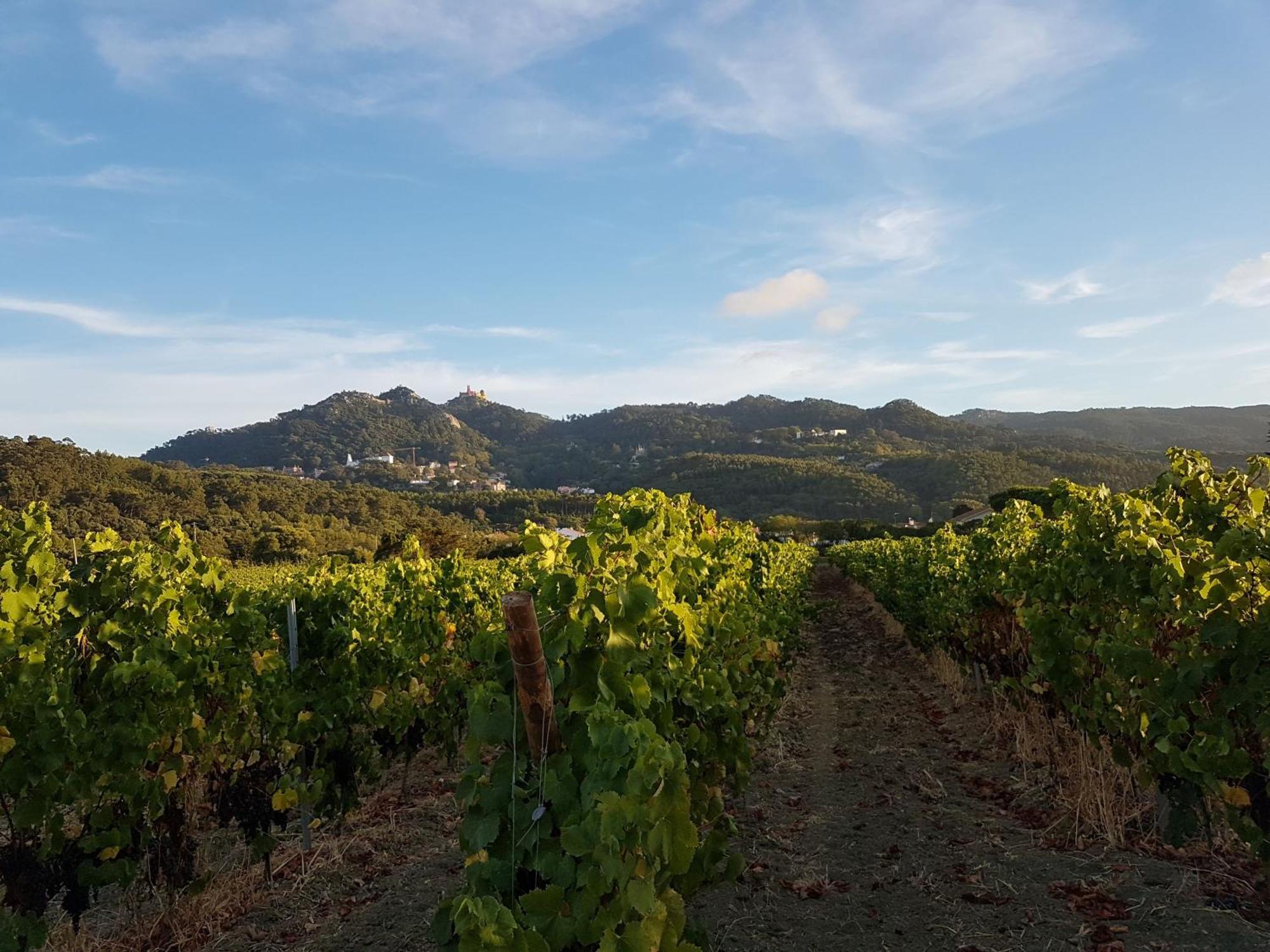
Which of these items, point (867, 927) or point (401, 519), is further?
point (401, 519)

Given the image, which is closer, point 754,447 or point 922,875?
point 922,875

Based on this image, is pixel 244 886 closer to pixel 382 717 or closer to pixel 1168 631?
pixel 382 717

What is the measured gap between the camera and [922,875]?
455cm

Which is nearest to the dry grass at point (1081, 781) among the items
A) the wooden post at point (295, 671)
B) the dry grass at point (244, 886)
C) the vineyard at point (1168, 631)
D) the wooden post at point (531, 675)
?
the vineyard at point (1168, 631)

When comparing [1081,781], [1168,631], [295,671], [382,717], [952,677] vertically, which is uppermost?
[1168,631]

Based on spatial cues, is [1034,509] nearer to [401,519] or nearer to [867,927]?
[867,927]

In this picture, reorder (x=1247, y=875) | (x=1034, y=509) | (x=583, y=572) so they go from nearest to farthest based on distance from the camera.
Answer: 1. (x=583, y=572)
2. (x=1247, y=875)
3. (x=1034, y=509)

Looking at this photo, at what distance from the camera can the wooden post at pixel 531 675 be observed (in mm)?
2100

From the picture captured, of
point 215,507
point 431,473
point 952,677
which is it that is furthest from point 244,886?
point 431,473

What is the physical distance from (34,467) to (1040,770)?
48.2m

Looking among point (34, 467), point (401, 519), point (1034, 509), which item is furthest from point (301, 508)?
point (1034, 509)

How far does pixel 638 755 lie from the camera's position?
2236mm

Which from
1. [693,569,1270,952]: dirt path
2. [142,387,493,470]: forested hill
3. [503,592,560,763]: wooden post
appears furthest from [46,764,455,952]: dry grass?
[142,387,493,470]: forested hill

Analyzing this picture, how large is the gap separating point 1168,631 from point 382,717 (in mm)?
5222
